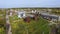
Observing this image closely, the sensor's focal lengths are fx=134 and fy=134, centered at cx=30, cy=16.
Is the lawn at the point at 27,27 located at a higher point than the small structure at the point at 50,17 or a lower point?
lower

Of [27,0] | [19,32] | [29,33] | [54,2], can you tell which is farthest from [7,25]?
[54,2]

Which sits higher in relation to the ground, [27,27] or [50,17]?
[50,17]

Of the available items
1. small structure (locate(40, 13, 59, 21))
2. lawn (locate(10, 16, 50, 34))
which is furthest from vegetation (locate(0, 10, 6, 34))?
small structure (locate(40, 13, 59, 21))

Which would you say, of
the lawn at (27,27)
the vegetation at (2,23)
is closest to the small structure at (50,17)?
the lawn at (27,27)

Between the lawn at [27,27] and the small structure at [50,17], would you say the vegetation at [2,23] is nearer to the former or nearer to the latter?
the lawn at [27,27]

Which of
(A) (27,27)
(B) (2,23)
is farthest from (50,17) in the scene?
(B) (2,23)

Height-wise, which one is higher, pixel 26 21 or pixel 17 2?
pixel 17 2

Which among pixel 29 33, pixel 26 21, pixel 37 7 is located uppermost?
pixel 37 7

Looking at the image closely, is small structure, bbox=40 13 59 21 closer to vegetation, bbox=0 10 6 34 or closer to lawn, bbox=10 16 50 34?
lawn, bbox=10 16 50 34

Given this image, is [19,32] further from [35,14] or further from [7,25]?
[35,14]

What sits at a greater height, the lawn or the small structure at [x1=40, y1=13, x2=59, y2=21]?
the small structure at [x1=40, y1=13, x2=59, y2=21]

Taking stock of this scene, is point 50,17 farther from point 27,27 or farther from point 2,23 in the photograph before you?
point 2,23
